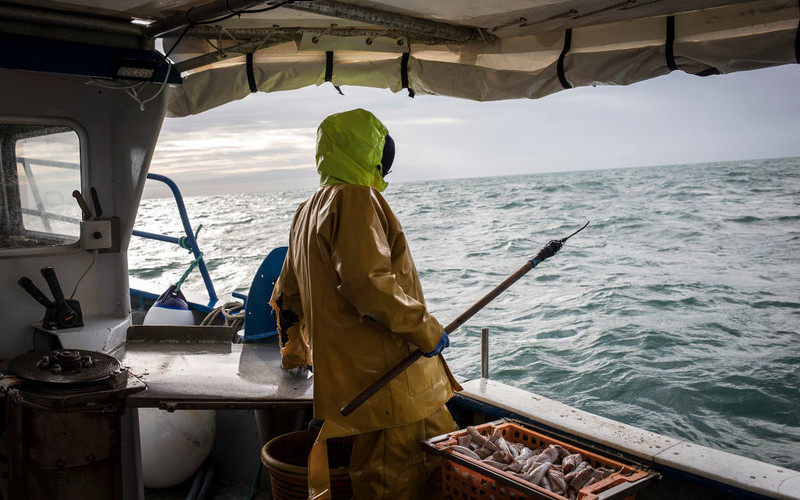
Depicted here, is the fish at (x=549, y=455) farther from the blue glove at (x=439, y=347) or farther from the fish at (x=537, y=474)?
the blue glove at (x=439, y=347)

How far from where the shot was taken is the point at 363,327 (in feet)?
8.50

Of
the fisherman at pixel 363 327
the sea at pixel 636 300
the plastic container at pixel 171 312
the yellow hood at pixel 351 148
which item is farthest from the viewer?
the sea at pixel 636 300

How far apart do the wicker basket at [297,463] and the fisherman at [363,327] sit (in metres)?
0.15

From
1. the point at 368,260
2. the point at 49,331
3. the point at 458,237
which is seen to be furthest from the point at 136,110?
the point at 458,237

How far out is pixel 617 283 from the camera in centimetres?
1638

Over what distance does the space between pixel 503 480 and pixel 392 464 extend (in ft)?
1.54

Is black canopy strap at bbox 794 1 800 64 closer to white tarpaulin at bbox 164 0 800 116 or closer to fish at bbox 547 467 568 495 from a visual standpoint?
white tarpaulin at bbox 164 0 800 116

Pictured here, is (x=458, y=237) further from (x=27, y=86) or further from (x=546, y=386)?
(x=27, y=86)

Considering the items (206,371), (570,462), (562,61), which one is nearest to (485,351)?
(570,462)

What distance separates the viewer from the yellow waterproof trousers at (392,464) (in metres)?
2.63

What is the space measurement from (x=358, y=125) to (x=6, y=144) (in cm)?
225

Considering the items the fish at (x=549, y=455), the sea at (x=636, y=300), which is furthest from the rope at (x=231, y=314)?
the fish at (x=549, y=455)

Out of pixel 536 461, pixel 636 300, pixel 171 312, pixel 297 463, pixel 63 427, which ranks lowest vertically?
pixel 636 300

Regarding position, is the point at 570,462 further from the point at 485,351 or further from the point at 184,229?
the point at 184,229
